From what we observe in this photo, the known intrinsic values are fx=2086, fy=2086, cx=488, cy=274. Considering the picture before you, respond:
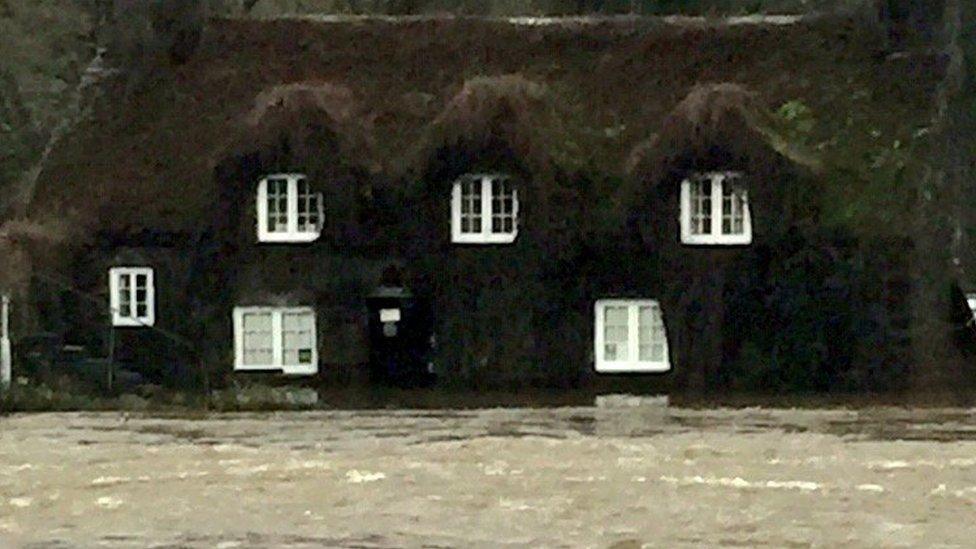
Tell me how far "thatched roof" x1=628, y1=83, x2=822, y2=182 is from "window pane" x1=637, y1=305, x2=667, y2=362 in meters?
2.35

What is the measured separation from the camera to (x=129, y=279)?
3644cm

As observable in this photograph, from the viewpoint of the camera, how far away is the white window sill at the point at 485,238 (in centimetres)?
3566

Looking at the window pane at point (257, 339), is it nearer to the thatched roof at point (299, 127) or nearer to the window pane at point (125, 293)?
the window pane at point (125, 293)

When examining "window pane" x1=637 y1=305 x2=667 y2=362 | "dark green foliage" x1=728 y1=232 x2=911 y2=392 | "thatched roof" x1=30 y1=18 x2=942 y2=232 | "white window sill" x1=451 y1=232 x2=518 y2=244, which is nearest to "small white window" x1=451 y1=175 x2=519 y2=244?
"white window sill" x1=451 y1=232 x2=518 y2=244

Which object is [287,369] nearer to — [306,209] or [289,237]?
[289,237]

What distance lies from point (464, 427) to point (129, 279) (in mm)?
11646

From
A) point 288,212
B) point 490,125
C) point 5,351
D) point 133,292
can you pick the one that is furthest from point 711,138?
point 5,351

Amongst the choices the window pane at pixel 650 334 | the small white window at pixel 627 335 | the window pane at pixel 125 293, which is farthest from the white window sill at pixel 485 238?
the window pane at pixel 125 293

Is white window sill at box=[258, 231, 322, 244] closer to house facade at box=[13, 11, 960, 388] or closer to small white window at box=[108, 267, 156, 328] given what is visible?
house facade at box=[13, 11, 960, 388]

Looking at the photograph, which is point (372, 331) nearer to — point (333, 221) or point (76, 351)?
point (333, 221)

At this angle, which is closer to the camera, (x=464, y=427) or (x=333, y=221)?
(x=464, y=427)

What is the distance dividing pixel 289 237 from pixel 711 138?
295 inches

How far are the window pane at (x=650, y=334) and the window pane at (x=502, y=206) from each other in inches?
107

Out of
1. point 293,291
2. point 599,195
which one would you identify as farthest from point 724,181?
point 293,291
